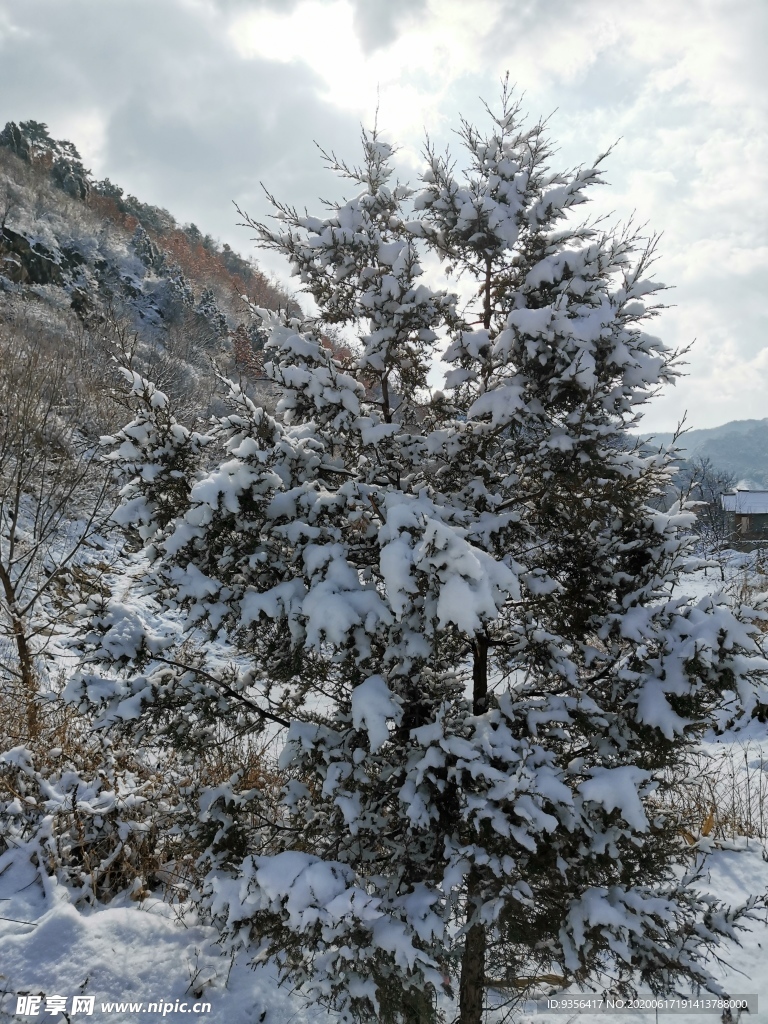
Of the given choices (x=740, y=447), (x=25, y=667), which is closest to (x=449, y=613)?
(x=25, y=667)

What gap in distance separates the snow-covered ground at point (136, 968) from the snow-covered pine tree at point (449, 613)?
135 cm

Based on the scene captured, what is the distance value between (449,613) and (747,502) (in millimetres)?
44632

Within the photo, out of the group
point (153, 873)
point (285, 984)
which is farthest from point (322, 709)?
point (285, 984)

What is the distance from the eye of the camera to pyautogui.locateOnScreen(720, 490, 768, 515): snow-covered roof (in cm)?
3706

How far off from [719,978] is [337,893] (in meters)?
4.55

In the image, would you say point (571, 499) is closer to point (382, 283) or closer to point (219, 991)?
point (382, 283)

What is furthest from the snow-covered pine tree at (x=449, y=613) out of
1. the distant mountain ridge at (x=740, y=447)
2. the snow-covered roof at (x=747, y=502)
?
the distant mountain ridge at (x=740, y=447)

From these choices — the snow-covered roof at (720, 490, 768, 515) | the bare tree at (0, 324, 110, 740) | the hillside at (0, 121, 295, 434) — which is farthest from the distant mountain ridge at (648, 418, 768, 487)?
the bare tree at (0, 324, 110, 740)

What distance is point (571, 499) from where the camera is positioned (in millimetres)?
3379

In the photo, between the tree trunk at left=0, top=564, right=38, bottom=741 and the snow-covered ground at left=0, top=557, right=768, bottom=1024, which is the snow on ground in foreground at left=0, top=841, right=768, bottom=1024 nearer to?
the snow-covered ground at left=0, top=557, right=768, bottom=1024

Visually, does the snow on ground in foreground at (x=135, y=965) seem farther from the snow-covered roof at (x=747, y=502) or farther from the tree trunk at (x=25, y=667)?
the snow-covered roof at (x=747, y=502)

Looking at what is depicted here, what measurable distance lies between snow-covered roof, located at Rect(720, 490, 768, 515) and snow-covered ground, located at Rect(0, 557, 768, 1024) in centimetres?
3875

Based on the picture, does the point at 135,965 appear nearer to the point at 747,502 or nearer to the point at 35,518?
the point at 35,518

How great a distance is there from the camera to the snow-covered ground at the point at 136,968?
394 centimetres
